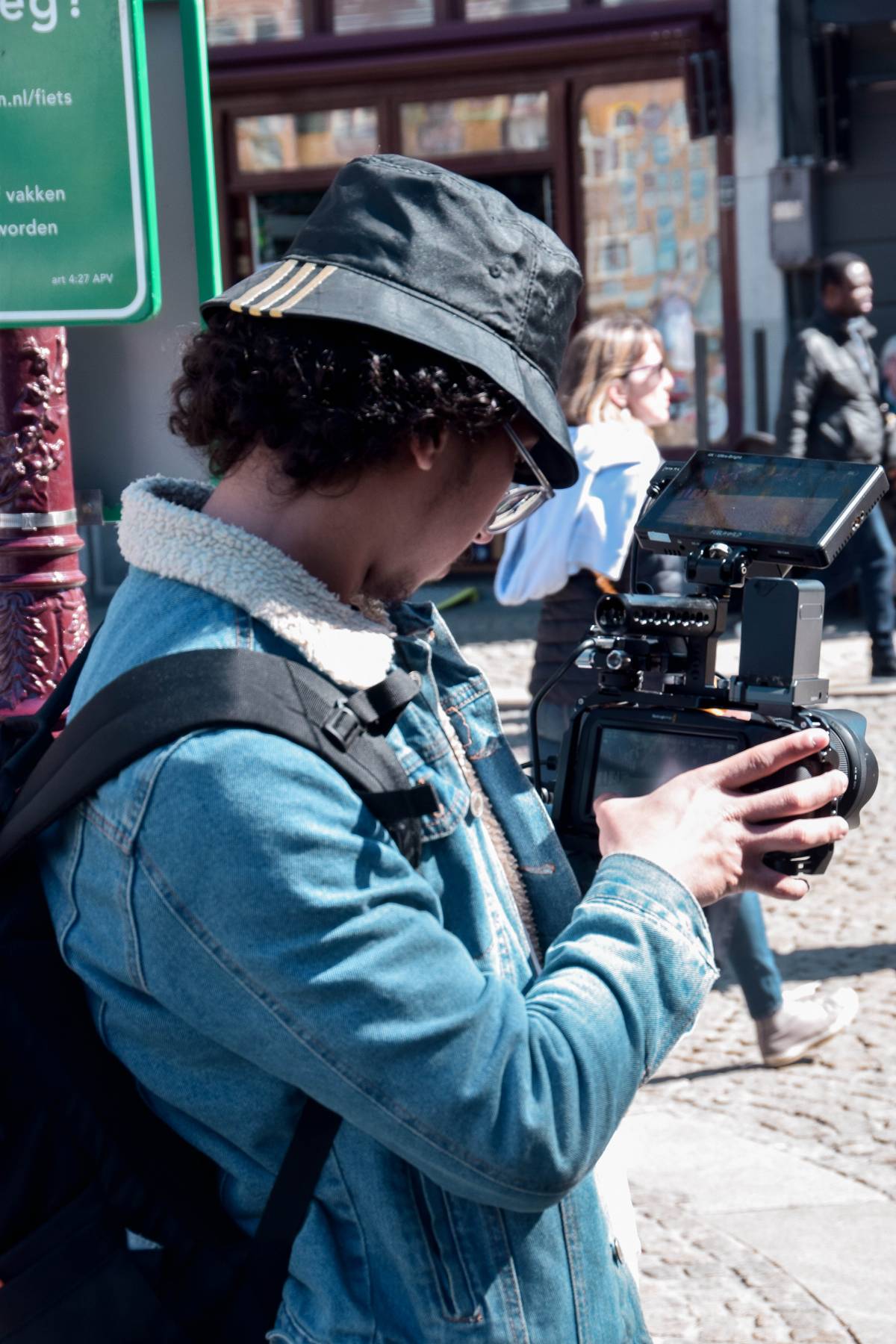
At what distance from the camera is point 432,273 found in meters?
1.38

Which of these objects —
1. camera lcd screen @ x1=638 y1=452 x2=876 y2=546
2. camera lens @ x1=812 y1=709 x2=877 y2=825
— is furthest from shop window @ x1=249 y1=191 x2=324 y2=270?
camera lens @ x1=812 y1=709 x2=877 y2=825

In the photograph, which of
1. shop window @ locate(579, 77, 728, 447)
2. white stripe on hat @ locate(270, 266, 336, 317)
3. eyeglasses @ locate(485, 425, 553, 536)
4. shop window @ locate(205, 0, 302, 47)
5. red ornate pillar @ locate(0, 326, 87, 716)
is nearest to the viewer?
white stripe on hat @ locate(270, 266, 336, 317)

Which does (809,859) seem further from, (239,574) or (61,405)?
(61,405)

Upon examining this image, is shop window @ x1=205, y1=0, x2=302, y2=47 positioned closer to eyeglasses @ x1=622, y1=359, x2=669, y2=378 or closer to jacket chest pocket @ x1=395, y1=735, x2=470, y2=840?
eyeglasses @ x1=622, y1=359, x2=669, y2=378

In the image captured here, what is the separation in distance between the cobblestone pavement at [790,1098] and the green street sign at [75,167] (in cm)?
203

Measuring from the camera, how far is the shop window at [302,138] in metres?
12.1

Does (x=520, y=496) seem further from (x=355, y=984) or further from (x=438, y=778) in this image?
(x=355, y=984)

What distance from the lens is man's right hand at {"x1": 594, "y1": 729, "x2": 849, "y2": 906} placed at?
56.8 inches

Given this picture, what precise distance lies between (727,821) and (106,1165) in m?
0.56

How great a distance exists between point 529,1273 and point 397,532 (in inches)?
23.4

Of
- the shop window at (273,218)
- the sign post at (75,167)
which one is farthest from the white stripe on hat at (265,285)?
the shop window at (273,218)

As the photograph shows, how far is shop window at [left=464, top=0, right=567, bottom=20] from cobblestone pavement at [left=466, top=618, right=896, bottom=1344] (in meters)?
6.79

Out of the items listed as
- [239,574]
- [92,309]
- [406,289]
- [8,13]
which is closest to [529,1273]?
[239,574]

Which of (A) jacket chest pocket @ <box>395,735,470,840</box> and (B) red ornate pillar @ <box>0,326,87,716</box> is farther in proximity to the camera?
(B) red ornate pillar @ <box>0,326,87,716</box>
